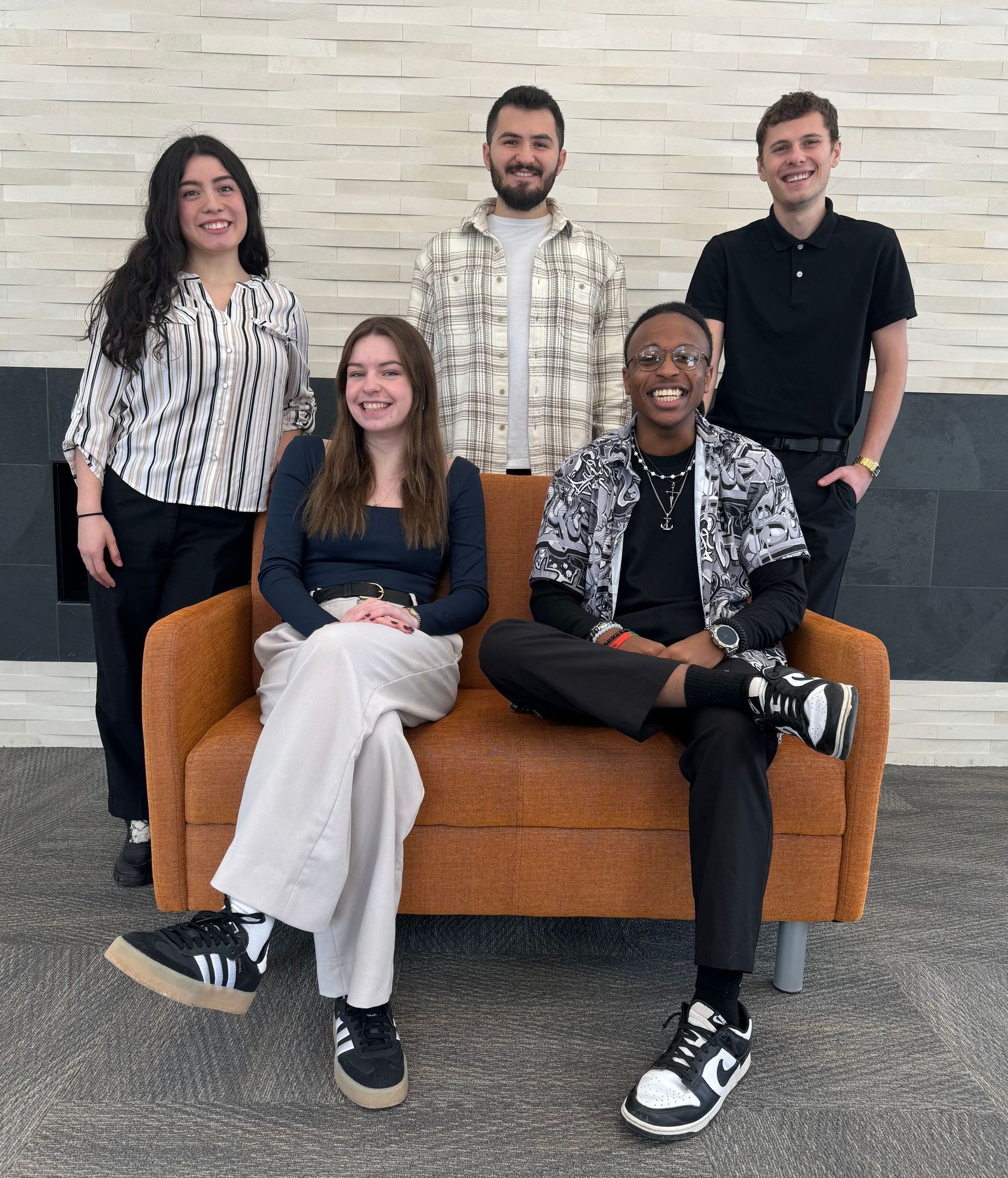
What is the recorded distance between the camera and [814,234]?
2.43 m

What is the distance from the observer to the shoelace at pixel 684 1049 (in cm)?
151

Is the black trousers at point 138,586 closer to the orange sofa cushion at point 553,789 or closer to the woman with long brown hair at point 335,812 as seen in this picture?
the woman with long brown hair at point 335,812

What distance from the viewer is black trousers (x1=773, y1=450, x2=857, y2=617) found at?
2389 mm

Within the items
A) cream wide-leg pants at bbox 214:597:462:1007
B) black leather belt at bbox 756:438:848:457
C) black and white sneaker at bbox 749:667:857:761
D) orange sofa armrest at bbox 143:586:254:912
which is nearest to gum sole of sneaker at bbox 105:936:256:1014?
cream wide-leg pants at bbox 214:597:462:1007

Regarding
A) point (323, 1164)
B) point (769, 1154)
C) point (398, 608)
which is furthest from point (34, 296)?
point (769, 1154)

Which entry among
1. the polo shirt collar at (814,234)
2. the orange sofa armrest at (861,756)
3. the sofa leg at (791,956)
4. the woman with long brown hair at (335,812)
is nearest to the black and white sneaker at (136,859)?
the woman with long brown hair at (335,812)

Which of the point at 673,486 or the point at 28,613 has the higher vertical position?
the point at 673,486

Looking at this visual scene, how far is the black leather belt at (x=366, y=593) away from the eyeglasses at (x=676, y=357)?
72 cm

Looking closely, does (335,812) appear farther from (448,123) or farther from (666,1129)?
(448,123)

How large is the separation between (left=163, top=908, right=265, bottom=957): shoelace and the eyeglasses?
1.35 meters

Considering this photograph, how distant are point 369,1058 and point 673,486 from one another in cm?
126

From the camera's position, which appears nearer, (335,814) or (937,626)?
(335,814)

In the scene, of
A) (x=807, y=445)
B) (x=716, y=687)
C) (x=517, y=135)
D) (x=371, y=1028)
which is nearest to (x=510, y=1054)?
(x=371, y=1028)

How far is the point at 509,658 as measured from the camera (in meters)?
1.85
